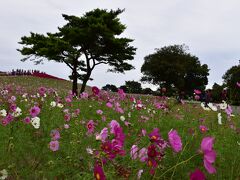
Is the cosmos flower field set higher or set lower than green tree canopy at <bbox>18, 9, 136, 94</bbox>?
lower

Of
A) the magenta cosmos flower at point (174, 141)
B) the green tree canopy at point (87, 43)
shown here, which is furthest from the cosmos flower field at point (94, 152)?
the green tree canopy at point (87, 43)

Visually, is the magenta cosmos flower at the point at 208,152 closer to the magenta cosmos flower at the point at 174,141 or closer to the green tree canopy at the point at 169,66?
the magenta cosmos flower at the point at 174,141

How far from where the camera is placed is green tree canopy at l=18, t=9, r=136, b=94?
95.8 feet

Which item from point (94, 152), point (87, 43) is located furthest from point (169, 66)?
point (94, 152)

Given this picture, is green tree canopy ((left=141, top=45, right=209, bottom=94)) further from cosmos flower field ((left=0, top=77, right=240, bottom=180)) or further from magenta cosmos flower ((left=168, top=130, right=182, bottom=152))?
magenta cosmos flower ((left=168, top=130, right=182, bottom=152))

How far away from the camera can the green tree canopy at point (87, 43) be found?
29188mm

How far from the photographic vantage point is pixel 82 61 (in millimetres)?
32156

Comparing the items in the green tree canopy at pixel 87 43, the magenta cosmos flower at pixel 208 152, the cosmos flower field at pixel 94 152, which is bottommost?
the cosmos flower field at pixel 94 152

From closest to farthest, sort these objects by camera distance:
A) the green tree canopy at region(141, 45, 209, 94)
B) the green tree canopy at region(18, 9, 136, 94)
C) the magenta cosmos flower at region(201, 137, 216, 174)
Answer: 1. the magenta cosmos flower at region(201, 137, 216, 174)
2. the green tree canopy at region(18, 9, 136, 94)
3. the green tree canopy at region(141, 45, 209, 94)

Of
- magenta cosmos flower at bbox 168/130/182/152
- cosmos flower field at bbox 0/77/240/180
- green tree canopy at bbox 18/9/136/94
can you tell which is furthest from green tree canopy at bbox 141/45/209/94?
magenta cosmos flower at bbox 168/130/182/152

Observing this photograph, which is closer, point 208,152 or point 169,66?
point 208,152

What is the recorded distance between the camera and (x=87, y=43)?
1217 inches

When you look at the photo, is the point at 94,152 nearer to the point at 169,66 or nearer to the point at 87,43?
the point at 87,43

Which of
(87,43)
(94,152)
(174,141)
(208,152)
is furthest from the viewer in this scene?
(87,43)
